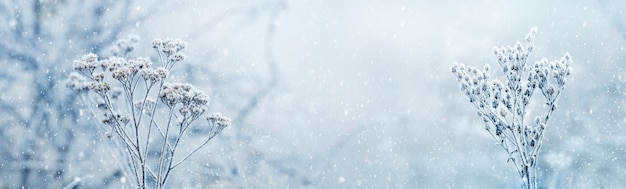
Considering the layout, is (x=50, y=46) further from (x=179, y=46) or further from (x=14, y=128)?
(x=179, y=46)

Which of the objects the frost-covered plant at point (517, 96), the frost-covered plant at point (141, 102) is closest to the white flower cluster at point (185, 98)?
the frost-covered plant at point (141, 102)

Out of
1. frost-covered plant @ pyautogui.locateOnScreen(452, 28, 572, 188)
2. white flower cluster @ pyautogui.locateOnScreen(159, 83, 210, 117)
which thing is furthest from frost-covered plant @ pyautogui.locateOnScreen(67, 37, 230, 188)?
frost-covered plant @ pyautogui.locateOnScreen(452, 28, 572, 188)

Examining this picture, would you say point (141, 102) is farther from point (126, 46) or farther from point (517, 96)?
point (517, 96)

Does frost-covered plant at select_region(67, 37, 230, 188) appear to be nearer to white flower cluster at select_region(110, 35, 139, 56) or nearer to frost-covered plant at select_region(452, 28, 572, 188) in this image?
white flower cluster at select_region(110, 35, 139, 56)

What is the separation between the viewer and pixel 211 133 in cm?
250

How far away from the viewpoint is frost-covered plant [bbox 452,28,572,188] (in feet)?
8.46

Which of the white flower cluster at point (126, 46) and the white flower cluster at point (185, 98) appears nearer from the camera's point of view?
the white flower cluster at point (185, 98)

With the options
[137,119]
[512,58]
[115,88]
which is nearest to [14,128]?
[115,88]

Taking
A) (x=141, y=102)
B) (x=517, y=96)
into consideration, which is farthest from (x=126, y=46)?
(x=517, y=96)

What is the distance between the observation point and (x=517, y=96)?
2604mm

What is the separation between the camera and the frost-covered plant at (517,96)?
2578mm

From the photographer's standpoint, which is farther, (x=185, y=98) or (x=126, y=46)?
(x=126, y=46)

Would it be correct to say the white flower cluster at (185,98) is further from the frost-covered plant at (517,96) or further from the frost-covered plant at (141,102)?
the frost-covered plant at (517,96)

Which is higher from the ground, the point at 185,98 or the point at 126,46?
the point at 126,46
